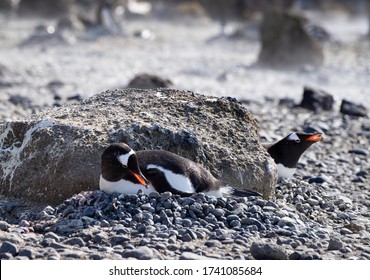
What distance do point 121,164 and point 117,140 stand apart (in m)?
0.62

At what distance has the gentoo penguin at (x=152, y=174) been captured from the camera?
5.63 m

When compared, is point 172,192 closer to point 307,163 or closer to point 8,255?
point 8,255

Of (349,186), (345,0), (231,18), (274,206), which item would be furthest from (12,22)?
(274,206)

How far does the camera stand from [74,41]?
2195 cm

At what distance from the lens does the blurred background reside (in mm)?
14250

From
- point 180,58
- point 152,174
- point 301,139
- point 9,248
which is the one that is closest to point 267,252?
point 152,174

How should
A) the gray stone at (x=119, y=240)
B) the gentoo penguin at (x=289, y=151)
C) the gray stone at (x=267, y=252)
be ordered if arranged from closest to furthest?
the gray stone at (x=267, y=252) < the gray stone at (x=119, y=240) < the gentoo penguin at (x=289, y=151)

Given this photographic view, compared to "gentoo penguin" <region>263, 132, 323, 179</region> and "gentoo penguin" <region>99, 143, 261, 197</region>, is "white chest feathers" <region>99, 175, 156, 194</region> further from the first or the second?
"gentoo penguin" <region>263, 132, 323, 179</region>

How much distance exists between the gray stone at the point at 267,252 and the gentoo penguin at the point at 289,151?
2152mm

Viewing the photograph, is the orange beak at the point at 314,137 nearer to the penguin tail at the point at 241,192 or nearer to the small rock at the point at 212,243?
the penguin tail at the point at 241,192

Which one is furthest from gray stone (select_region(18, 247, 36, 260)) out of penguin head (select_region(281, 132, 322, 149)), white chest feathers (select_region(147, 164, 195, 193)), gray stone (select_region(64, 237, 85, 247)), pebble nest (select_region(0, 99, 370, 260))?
penguin head (select_region(281, 132, 322, 149))

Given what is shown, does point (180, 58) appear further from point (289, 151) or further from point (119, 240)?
point (119, 240)

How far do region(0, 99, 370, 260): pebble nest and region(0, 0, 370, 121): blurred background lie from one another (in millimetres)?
4757

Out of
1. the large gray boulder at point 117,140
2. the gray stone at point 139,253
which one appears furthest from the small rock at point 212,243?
the large gray boulder at point 117,140
